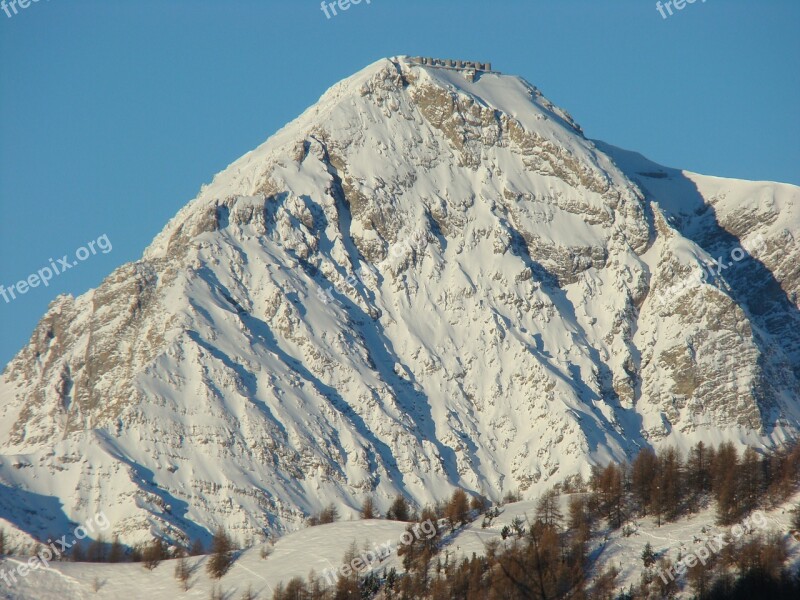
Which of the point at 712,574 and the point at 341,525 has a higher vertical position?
the point at 341,525

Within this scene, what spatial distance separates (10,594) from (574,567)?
50.7m

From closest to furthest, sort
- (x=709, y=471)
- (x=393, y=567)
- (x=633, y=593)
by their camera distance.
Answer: (x=633, y=593), (x=393, y=567), (x=709, y=471)

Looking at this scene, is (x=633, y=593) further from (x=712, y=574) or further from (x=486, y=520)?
(x=486, y=520)

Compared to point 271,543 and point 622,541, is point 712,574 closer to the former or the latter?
point 622,541

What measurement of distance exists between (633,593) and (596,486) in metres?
29.2

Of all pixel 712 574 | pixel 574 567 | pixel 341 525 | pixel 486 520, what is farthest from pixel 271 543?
pixel 712 574

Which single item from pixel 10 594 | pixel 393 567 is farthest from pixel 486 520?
pixel 10 594

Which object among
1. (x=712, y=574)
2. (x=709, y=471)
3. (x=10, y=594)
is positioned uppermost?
(x=10, y=594)

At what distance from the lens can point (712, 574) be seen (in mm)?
165375

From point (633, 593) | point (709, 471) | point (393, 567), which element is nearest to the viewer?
point (633, 593)

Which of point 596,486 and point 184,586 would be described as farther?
point 596,486

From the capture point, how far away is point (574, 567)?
171375mm

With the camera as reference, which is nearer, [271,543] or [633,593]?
[633,593]

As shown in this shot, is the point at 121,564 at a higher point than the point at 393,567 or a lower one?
higher
